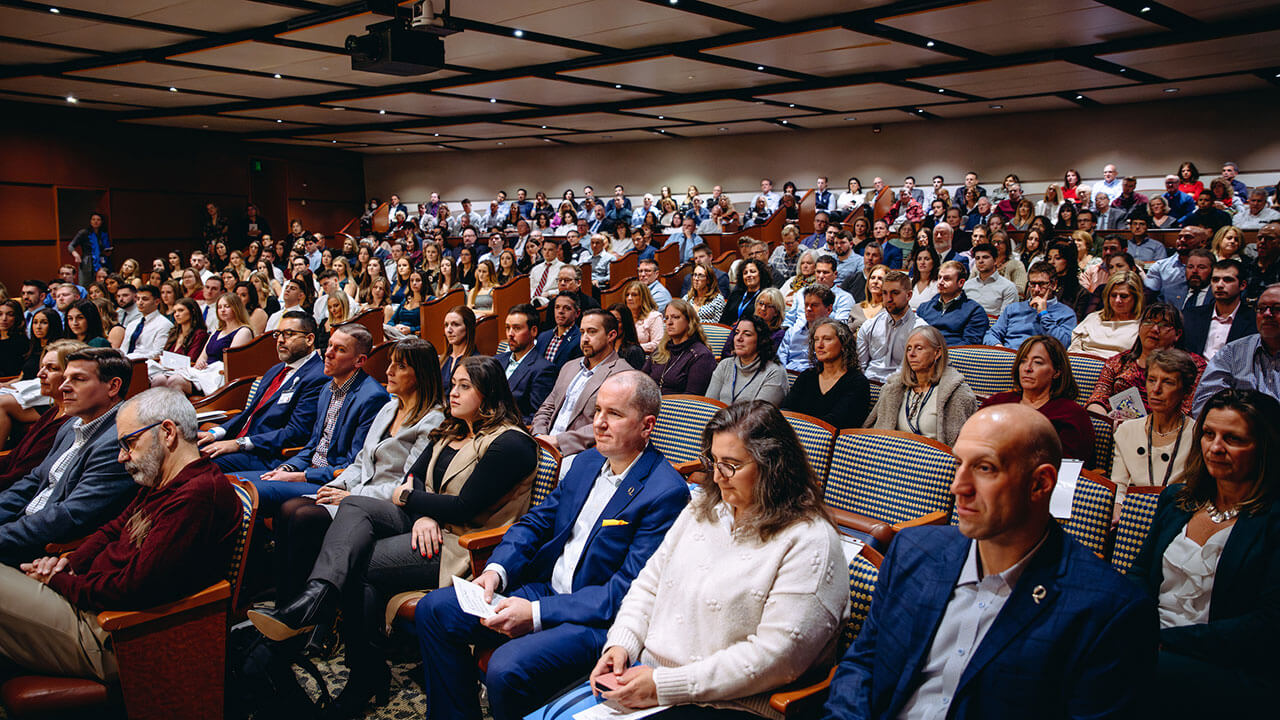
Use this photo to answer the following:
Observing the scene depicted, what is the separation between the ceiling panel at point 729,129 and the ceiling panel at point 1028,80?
4.00 meters

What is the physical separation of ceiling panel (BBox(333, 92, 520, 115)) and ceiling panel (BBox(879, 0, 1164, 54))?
236 inches

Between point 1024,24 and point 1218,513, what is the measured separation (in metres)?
5.76

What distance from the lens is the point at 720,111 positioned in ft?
38.0

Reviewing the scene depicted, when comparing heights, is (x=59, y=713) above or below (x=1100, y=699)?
below

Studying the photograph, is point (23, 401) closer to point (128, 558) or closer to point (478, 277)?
point (128, 558)

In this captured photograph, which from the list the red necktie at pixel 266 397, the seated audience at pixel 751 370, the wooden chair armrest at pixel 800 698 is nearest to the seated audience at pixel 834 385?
the seated audience at pixel 751 370

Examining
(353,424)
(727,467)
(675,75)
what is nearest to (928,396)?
(727,467)

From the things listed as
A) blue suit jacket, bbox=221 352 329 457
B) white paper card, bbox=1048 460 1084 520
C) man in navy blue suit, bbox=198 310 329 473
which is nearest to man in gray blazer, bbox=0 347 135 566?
man in navy blue suit, bbox=198 310 329 473

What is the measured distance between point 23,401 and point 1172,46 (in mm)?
9205

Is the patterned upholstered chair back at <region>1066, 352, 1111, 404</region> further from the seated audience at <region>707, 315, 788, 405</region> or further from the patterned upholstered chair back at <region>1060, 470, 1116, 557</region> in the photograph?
the patterned upholstered chair back at <region>1060, 470, 1116, 557</region>

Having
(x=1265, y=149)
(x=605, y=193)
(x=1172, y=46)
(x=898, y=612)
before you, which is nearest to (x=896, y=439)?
(x=898, y=612)

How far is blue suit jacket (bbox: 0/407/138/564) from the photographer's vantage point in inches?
102

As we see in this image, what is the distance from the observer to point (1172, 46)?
7098 mm

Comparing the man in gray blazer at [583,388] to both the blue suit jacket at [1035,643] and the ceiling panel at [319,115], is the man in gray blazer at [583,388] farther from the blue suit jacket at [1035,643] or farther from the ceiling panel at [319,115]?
the ceiling panel at [319,115]
